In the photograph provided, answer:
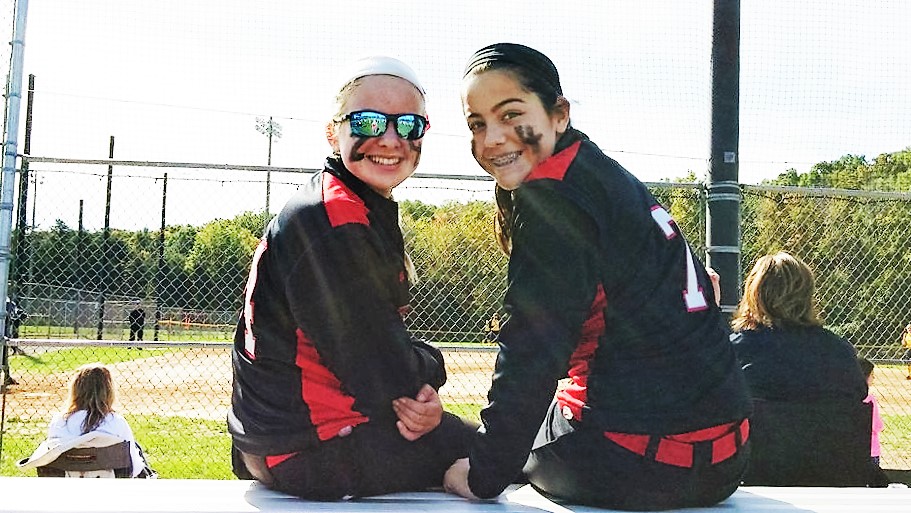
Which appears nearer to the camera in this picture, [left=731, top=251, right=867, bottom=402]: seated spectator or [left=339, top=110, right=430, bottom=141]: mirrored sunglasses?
[left=339, top=110, right=430, bottom=141]: mirrored sunglasses

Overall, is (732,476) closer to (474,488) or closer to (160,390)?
(474,488)

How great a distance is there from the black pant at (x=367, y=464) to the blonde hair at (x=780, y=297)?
1.58 metres

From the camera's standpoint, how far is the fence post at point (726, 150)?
3.81m

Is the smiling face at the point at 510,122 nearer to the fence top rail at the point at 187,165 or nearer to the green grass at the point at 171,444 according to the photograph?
the fence top rail at the point at 187,165

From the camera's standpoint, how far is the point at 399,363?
70.9 inches

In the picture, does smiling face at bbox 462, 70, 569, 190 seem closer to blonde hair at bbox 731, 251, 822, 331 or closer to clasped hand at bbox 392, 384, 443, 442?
clasped hand at bbox 392, 384, 443, 442

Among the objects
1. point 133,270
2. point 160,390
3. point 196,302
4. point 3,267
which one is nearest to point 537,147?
point 3,267

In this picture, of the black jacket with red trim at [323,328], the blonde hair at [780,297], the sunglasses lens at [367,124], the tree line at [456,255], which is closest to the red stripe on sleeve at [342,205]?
the black jacket with red trim at [323,328]

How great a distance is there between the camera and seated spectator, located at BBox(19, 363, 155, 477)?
4246 millimetres

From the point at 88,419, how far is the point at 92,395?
0.15 metres

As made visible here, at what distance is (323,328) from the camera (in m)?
1.74

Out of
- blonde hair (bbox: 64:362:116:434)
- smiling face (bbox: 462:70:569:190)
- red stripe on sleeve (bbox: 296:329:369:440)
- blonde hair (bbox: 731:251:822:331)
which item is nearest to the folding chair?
blonde hair (bbox: 731:251:822:331)

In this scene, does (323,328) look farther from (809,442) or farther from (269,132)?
(269,132)

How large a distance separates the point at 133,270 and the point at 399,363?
5294 millimetres
